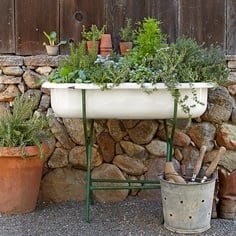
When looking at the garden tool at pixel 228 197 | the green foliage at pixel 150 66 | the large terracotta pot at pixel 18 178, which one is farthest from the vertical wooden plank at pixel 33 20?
the garden tool at pixel 228 197

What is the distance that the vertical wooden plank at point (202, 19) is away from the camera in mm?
3314

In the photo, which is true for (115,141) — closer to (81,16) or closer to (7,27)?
(81,16)

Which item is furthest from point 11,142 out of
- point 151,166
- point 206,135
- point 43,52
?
point 206,135

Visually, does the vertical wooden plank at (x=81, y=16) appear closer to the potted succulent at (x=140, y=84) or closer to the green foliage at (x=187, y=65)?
the potted succulent at (x=140, y=84)

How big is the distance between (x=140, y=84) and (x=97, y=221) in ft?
2.75

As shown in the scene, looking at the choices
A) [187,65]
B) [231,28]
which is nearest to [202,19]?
[231,28]

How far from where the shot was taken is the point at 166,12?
332cm

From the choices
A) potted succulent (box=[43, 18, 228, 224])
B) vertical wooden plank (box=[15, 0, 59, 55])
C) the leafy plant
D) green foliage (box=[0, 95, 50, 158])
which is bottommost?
green foliage (box=[0, 95, 50, 158])

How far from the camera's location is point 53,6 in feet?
10.8

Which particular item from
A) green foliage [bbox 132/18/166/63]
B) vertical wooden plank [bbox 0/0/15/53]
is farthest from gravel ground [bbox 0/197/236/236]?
vertical wooden plank [bbox 0/0/15/53]

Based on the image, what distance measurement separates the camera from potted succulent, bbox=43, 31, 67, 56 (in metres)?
3.28

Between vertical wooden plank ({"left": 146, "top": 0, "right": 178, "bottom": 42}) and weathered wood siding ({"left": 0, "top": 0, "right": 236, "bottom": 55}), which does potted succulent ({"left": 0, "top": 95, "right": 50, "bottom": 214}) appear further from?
vertical wooden plank ({"left": 146, "top": 0, "right": 178, "bottom": 42})

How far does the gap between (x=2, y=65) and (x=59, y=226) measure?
1.08m

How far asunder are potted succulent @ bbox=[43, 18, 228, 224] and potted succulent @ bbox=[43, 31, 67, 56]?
0.38 m
